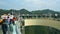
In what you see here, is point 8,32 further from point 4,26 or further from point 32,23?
point 32,23

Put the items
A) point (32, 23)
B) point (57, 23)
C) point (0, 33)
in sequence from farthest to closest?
1. point (32, 23)
2. point (57, 23)
3. point (0, 33)

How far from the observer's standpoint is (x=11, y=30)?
2098cm

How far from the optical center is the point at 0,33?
78.2 feet

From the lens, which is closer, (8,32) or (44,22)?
(8,32)

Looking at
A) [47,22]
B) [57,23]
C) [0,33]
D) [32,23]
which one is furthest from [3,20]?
[32,23]

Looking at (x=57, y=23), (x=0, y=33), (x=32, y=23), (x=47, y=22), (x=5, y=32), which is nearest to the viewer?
(x=5, y=32)

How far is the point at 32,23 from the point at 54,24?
1773cm

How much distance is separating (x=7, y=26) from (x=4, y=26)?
0.79ft

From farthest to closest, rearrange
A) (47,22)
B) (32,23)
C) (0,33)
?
(32,23) → (47,22) → (0,33)

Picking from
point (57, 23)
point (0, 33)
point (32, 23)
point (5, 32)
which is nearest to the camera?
point (5, 32)

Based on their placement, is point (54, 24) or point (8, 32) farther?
point (54, 24)

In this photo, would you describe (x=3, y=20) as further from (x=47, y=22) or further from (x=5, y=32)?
(x=47, y=22)

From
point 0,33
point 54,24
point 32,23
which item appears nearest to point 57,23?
point 54,24

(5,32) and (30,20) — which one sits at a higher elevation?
(5,32)
